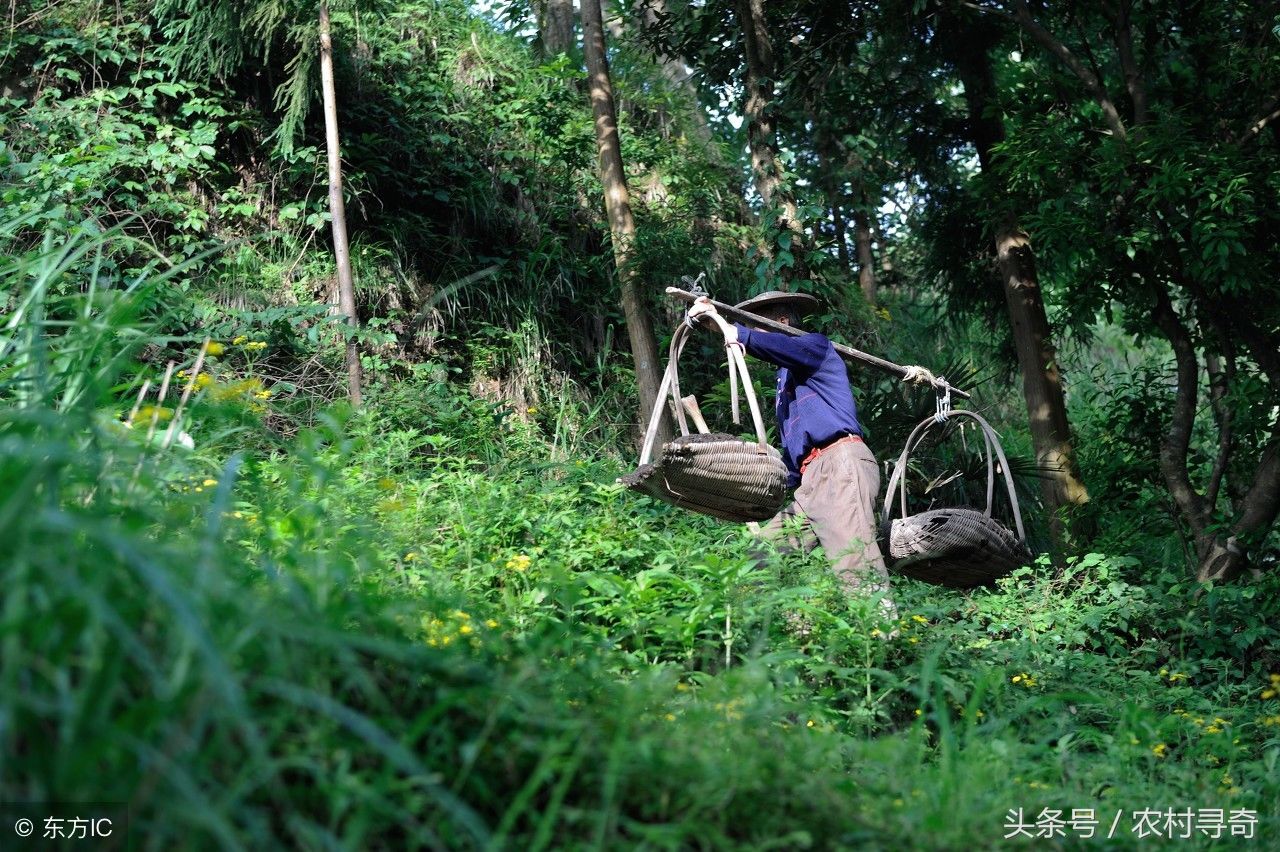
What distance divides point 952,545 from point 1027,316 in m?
4.03

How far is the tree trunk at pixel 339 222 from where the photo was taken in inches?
286

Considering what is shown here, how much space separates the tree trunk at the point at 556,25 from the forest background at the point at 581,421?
0.04m

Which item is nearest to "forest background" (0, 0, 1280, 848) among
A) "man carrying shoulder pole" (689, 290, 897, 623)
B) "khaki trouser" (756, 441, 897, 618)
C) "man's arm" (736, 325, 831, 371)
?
"khaki trouser" (756, 441, 897, 618)

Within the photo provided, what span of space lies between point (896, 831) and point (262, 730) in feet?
3.82

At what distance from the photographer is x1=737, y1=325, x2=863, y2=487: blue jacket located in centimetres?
528

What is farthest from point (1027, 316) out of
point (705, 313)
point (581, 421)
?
point (705, 313)

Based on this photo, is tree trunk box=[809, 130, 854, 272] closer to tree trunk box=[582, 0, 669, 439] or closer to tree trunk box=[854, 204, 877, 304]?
tree trunk box=[854, 204, 877, 304]

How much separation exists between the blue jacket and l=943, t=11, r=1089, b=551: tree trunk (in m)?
3.42

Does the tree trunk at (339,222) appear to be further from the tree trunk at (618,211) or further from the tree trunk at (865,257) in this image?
the tree trunk at (865,257)

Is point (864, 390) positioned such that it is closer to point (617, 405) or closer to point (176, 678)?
point (617, 405)

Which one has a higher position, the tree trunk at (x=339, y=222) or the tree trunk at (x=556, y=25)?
the tree trunk at (x=556, y=25)

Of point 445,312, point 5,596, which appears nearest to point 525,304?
point 445,312

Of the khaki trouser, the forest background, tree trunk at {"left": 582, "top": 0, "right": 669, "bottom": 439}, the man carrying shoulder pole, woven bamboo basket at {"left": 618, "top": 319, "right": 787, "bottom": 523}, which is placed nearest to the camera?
the forest background

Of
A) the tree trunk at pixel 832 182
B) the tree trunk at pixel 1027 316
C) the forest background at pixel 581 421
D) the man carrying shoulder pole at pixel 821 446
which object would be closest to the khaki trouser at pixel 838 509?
the man carrying shoulder pole at pixel 821 446
